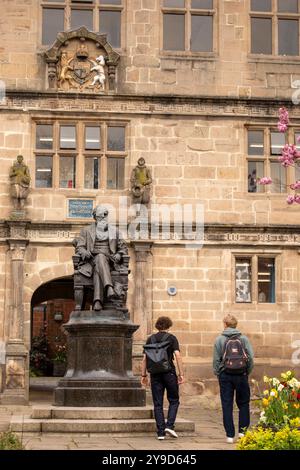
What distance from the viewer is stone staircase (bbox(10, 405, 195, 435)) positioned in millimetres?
11172

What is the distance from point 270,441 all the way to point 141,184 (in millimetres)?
11757

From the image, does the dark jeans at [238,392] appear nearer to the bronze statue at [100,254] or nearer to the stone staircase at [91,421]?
the stone staircase at [91,421]

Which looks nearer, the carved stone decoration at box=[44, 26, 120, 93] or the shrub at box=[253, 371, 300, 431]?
the shrub at box=[253, 371, 300, 431]

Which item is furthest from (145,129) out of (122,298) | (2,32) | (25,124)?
(122,298)

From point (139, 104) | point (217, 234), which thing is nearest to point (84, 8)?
point (139, 104)

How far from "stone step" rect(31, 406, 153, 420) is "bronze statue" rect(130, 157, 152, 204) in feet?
24.8

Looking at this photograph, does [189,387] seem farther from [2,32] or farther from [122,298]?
[2,32]

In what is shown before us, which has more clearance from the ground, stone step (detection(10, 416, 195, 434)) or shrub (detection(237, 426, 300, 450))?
shrub (detection(237, 426, 300, 450))

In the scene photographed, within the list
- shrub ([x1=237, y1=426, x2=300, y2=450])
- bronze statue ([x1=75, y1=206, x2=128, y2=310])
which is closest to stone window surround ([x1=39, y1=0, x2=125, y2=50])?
bronze statue ([x1=75, y1=206, x2=128, y2=310])

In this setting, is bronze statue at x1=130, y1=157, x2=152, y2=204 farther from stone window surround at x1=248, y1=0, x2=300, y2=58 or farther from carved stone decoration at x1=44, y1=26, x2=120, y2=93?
stone window surround at x1=248, y1=0, x2=300, y2=58

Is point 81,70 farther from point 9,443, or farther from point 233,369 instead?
point 9,443

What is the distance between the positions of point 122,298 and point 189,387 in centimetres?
607

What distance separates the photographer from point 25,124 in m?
19.0

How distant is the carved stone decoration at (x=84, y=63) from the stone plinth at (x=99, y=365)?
7.92 meters
